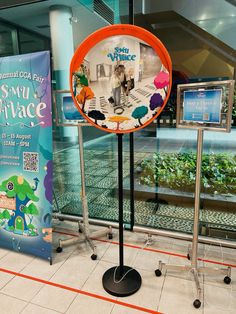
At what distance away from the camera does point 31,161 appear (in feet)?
7.29

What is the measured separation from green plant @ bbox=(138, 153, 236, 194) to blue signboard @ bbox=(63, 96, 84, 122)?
4.12ft

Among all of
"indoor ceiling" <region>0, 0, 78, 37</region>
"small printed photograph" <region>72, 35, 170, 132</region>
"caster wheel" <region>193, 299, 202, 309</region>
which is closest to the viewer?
"small printed photograph" <region>72, 35, 170, 132</region>

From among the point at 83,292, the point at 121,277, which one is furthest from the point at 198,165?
the point at 83,292

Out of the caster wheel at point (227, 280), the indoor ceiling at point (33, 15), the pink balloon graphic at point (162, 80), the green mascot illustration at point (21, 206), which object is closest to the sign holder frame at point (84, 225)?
the green mascot illustration at point (21, 206)

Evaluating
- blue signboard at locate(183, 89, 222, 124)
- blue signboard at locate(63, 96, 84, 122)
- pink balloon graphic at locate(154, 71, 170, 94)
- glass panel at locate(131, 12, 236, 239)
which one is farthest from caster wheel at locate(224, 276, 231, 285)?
blue signboard at locate(63, 96, 84, 122)

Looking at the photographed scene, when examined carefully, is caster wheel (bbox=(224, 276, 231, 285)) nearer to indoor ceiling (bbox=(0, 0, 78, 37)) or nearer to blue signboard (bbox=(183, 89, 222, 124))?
blue signboard (bbox=(183, 89, 222, 124))

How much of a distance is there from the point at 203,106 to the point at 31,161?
1.56m

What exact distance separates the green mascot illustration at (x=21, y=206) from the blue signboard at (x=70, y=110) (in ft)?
2.21

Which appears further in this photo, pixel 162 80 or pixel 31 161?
pixel 31 161

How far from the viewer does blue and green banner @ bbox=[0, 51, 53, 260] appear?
207 centimetres

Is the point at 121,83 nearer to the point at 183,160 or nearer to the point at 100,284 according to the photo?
the point at 100,284

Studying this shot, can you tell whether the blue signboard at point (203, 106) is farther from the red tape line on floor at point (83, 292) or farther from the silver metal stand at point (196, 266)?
the red tape line on floor at point (83, 292)

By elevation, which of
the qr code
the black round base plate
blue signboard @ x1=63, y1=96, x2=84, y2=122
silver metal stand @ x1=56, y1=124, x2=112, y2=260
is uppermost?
blue signboard @ x1=63, y1=96, x2=84, y2=122

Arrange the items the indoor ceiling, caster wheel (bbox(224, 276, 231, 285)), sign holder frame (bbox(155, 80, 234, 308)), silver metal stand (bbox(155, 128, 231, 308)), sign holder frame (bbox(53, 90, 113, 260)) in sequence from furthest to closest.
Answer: the indoor ceiling → sign holder frame (bbox(53, 90, 113, 260)) → caster wheel (bbox(224, 276, 231, 285)) → silver metal stand (bbox(155, 128, 231, 308)) → sign holder frame (bbox(155, 80, 234, 308))
